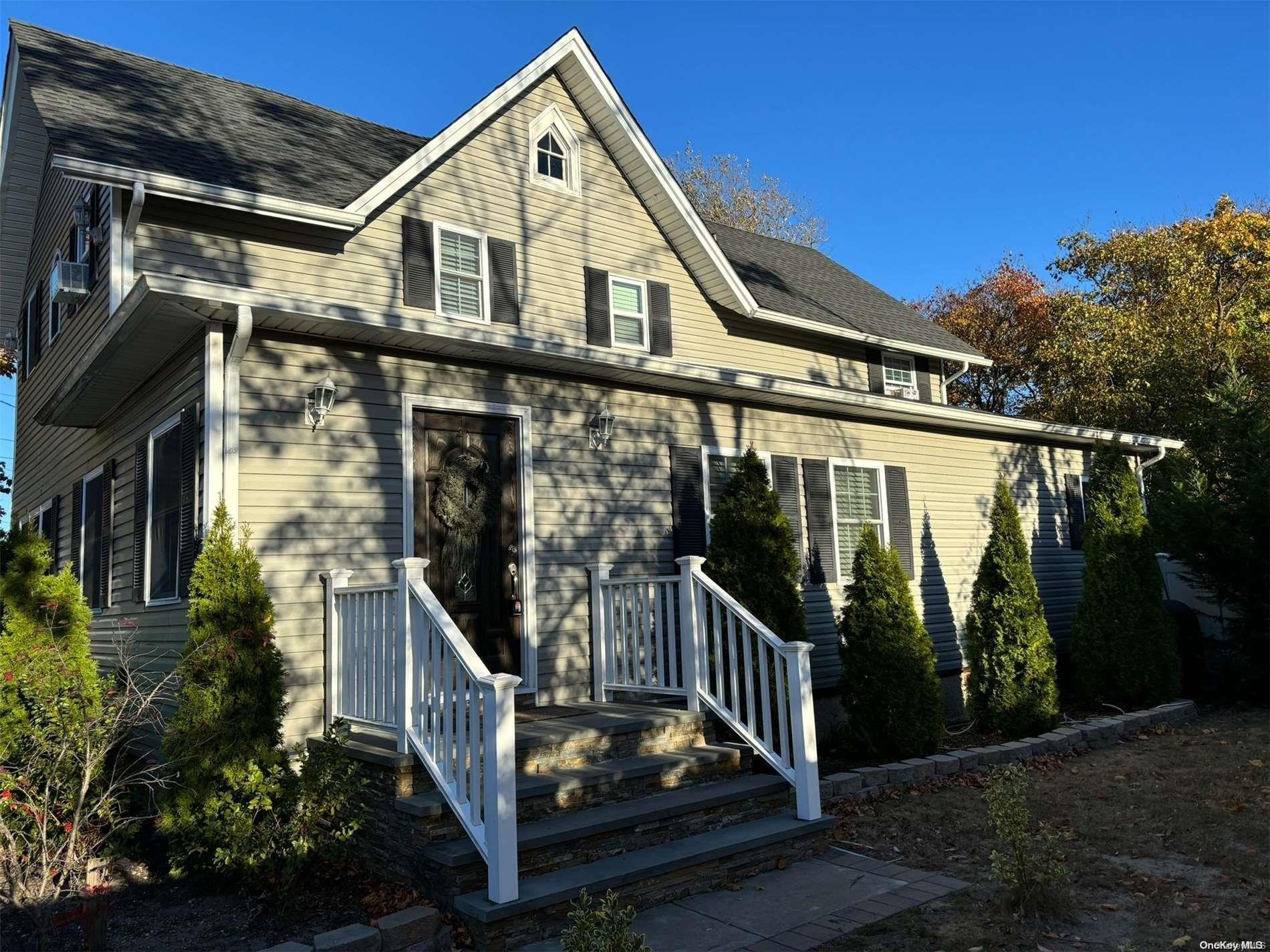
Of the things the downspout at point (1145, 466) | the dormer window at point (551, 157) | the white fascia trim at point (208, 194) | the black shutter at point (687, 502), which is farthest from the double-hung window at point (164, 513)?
the downspout at point (1145, 466)

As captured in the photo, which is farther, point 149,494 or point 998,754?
point 998,754

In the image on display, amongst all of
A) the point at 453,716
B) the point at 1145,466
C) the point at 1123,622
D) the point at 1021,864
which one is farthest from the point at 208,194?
the point at 1145,466

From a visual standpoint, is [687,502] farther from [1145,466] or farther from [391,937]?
[1145,466]

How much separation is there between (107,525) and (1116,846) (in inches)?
331

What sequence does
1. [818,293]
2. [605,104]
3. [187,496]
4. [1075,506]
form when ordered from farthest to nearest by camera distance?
[818,293] < [1075,506] < [605,104] < [187,496]

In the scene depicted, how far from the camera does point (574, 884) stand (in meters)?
4.35

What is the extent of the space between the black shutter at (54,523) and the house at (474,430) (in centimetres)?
6

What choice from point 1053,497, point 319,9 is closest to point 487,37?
point 319,9

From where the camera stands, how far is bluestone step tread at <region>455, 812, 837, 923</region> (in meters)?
4.09

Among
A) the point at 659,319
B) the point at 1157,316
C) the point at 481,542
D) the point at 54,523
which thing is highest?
the point at 1157,316

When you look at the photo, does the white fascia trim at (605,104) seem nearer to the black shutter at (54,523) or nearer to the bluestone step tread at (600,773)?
the black shutter at (54,523)

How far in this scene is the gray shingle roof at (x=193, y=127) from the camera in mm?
8117

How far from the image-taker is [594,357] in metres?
7.02

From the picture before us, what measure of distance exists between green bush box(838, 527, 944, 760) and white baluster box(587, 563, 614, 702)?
2165mm
